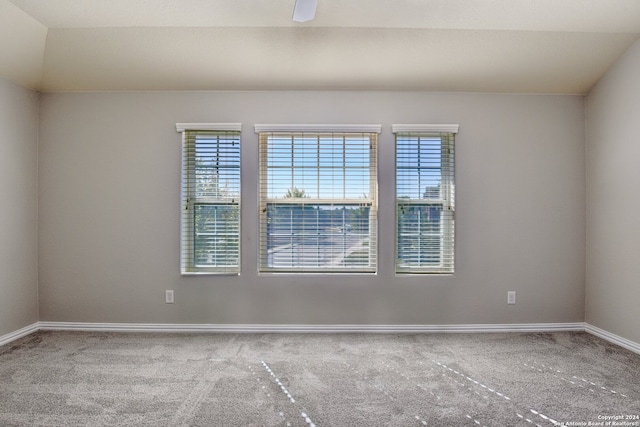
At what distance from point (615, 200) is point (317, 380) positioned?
9.80 ft

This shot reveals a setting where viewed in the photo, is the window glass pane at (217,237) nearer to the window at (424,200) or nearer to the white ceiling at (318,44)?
the white ceiling at (318,44)

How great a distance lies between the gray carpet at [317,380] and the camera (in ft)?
6.60

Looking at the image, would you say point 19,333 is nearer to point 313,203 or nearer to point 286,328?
point 286,328

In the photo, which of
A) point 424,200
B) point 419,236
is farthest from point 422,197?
point 419,236

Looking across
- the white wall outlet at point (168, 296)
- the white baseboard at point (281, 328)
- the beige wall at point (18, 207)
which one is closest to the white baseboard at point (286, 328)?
the white baseboard at point (281, 328)

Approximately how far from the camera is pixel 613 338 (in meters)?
3.18

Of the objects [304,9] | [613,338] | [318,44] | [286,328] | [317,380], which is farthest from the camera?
[286,328]

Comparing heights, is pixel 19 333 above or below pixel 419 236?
below

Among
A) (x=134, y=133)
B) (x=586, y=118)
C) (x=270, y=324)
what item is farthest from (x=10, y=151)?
(x=586, y=118)

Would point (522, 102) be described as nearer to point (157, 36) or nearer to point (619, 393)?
point (619, 393)

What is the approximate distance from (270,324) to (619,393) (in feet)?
8.67

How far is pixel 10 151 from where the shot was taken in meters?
3.20

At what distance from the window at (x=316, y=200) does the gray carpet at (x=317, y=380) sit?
0.75 metres

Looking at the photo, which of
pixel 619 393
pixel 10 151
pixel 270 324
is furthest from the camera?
pixel 270 324
